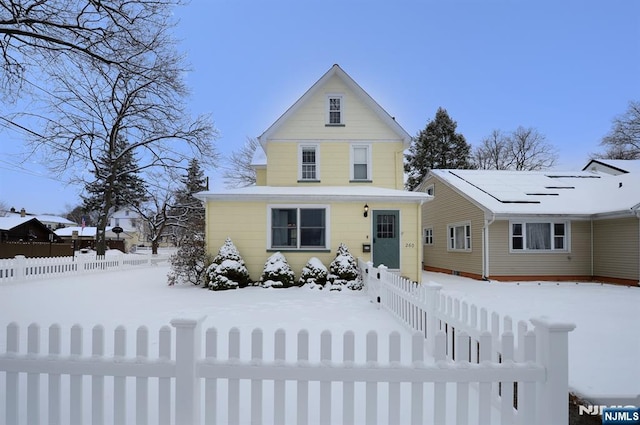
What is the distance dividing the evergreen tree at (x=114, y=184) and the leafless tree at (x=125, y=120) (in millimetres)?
96

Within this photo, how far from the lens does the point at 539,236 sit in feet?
50.9

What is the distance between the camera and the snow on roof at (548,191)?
49.1 feet

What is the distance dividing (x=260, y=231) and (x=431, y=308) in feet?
29.3

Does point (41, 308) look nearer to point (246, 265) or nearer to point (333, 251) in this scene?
point (246, 265)

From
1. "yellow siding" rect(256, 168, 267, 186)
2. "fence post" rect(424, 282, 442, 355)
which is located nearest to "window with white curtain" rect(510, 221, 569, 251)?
"yellow siding" rect(256, 168, 267, 186)

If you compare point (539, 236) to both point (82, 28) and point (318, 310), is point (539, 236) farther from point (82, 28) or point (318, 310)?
point (82, 28)

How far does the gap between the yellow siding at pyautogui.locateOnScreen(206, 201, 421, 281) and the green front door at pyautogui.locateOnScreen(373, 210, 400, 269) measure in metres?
0.26

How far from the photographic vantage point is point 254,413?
252 cm

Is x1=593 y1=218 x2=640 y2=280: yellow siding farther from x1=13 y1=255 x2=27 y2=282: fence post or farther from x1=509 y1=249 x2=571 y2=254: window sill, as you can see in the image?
x1=13 y1=255 x2=27 y2=282: fence post

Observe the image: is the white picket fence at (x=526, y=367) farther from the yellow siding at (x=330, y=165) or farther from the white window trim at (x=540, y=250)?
the white window trim at (x=540, y=250)

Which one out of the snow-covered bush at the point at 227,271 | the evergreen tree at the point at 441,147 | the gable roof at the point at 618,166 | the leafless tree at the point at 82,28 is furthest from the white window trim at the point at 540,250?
the evergreen tree at the point at 441,147

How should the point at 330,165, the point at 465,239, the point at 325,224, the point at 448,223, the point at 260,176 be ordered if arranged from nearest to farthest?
the point at 325,224 → the point at 330,165 → the point at 465,239 → the point at 260,176 → the point at 448,223

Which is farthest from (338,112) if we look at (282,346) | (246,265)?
(282,346)

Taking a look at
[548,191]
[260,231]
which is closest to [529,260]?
[548,191]
